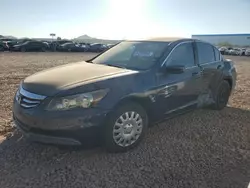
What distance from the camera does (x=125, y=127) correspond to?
3.63m

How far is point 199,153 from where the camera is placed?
149 inches

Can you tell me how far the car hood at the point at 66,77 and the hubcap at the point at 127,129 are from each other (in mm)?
584

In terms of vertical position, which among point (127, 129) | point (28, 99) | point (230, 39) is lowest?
point (230, 39)

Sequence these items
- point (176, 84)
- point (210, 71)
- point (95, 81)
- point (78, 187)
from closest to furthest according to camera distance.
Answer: point (78, 187)
point (95, 81)
point (176, 84)
point (210, 71)

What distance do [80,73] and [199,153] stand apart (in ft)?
6.47

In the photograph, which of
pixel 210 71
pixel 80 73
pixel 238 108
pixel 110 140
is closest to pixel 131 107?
pixel 110 140

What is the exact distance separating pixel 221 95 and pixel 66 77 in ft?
11.4

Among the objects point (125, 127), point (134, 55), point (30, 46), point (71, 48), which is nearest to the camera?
point (125, 127)

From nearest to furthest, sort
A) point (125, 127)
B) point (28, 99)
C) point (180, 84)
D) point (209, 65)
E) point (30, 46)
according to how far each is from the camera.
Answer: point (28, 99) < point (125, 127) < point (180, 84) < point (209, 65) < point (30, 46)

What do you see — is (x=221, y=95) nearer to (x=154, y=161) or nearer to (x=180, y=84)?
(x=180, y=84)

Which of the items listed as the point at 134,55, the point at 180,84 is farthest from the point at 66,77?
the point at 180,84

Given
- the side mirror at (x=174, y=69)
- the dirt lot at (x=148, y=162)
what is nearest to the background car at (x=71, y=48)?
the dirt lot at (x=148, y=162)

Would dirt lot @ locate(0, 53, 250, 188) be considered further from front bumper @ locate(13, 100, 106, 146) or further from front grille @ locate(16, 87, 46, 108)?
front grille @ locate(16, 87, 46, 108)

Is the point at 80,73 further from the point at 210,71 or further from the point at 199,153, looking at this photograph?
the point at 210,71
